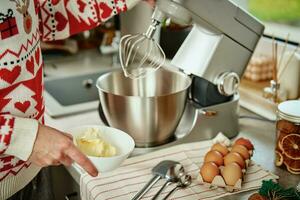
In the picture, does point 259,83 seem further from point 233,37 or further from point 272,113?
point 233,37

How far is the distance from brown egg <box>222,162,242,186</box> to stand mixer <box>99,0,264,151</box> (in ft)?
0.59

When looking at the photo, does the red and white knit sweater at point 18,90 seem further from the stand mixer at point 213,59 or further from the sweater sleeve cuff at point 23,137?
the stand mixer at point 213,59

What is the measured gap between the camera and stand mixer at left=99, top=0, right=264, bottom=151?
2.90 feet

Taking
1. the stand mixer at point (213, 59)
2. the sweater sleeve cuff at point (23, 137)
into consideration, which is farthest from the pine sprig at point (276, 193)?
the sweater sleeve cuff at point (23, 137)

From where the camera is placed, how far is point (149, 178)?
2.75ft

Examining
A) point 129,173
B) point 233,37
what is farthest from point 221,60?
point 129,173

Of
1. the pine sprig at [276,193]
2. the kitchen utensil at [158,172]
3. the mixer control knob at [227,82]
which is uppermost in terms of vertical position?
the mixer control knob at [227,82]

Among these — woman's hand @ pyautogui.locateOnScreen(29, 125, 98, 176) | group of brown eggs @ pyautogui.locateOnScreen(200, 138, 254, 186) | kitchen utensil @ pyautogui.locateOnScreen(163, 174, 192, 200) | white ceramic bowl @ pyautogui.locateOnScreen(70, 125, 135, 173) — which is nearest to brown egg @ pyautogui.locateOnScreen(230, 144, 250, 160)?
group of brown eggs @ pyautogui.locateOnScreen(200, 138, 254, 186)

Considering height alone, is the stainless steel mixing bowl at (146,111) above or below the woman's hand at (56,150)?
below

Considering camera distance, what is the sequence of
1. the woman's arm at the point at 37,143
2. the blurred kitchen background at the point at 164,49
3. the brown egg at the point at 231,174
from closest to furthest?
the woman's arm at the point at 37,143, the brown egg at the point at 231,174, the blurred kitchen background at the point at 164,49

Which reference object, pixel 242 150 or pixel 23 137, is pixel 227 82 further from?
pixel 23 137

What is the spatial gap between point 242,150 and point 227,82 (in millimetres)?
168

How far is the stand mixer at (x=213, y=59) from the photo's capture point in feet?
2.90

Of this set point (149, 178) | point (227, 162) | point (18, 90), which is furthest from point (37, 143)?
point (227, 162)
